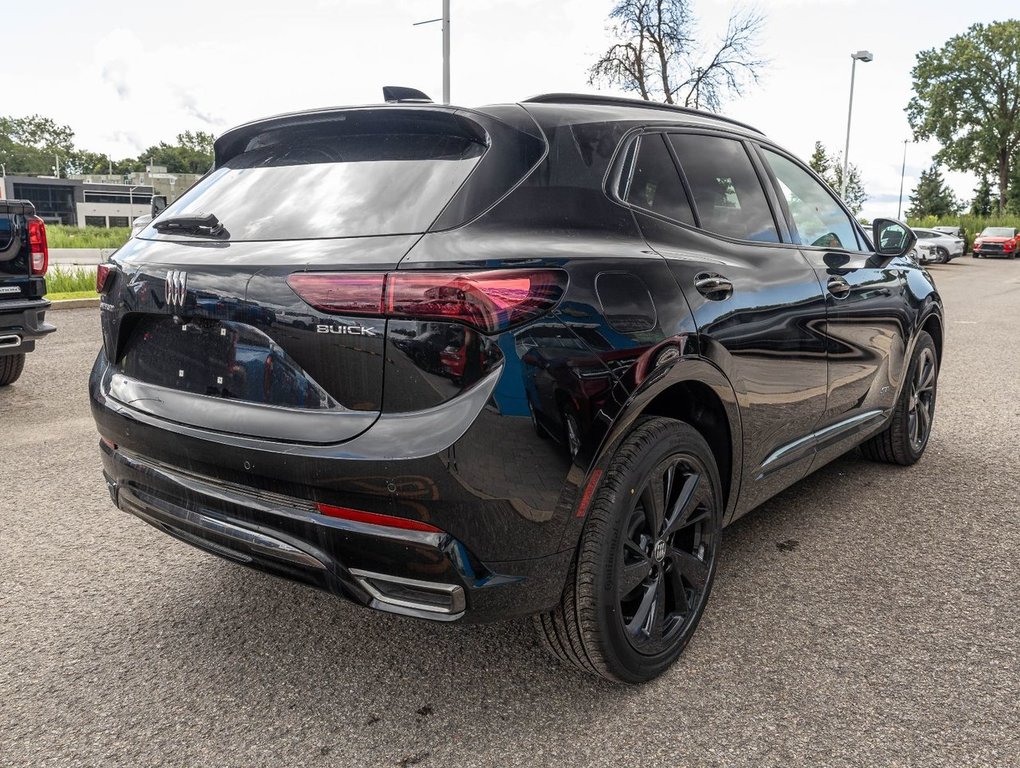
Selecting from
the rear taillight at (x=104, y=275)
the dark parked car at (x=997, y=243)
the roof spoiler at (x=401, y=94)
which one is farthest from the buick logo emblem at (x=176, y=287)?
the dark parked car at (x=997, y=243)

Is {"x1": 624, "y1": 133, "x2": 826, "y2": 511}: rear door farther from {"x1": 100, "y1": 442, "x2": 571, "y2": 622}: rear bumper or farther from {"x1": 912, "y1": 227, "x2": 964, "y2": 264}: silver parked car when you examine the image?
{"x1": 912, "y1": 227, "x2": 964, "y2": 264}: silver parked car

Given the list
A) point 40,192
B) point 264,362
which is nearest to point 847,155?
point 264,362

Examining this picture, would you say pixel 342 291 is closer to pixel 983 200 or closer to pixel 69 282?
pixel 69 282

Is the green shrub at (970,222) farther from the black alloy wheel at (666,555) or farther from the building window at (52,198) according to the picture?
the building window at (52,198)

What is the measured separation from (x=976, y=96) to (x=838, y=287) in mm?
71820

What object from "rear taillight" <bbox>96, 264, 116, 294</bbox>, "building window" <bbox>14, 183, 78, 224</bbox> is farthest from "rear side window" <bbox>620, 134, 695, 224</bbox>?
"building window" <bbox>14, 183, 78, 224</bbox>

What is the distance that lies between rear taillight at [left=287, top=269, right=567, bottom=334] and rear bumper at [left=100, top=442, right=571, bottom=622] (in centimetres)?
51

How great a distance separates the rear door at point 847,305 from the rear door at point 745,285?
6.2 inches

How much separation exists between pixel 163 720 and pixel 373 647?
65 cm

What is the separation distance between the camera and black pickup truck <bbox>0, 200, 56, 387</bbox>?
562 cm

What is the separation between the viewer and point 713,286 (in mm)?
2697

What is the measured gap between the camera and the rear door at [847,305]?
11.7 ft

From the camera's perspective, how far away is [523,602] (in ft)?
7.09

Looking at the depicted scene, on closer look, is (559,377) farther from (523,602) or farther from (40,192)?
(40,192)
